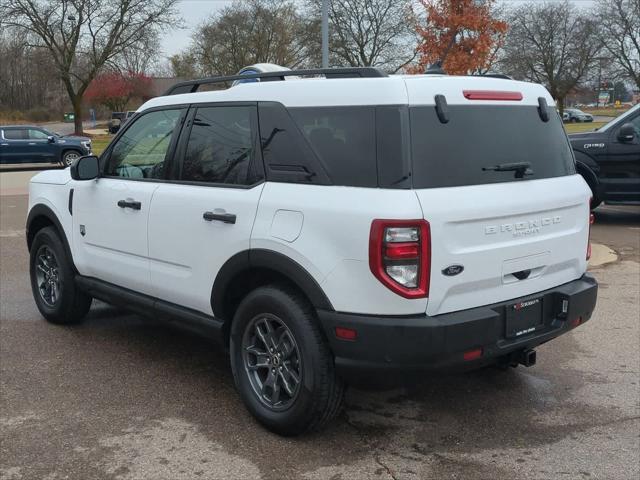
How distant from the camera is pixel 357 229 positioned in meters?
3.04

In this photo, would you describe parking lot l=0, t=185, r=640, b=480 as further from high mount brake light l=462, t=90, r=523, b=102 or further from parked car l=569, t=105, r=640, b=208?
parked car l=569, t=105, r=640, b=208

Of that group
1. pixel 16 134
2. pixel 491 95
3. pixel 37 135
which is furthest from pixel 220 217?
pixel 16 134

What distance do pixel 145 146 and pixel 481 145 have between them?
2.30 m

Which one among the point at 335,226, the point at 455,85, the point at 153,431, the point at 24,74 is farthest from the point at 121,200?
the point at 24,74

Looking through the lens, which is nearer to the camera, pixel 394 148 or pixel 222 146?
pixel 394 148

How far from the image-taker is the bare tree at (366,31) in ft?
118

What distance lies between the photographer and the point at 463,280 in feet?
10.3

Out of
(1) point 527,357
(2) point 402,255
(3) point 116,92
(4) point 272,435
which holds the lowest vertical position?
(4) point 272,435

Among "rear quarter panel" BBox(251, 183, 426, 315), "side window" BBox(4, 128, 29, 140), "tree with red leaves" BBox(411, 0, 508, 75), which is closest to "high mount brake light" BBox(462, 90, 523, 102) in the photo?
Answer: "rear quarter panel" BBox(251, 183, 426, 315)

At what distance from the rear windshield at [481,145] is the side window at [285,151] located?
501 mm

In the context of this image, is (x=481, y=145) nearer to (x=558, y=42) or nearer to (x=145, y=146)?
(x=145, y=146)

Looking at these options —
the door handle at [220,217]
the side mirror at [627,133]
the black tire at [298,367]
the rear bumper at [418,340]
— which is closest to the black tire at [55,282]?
the door handle at [220,217]

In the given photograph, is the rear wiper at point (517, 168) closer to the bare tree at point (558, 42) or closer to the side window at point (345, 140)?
the side window at point (345, 140)

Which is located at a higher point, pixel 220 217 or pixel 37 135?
pixel 37 135
